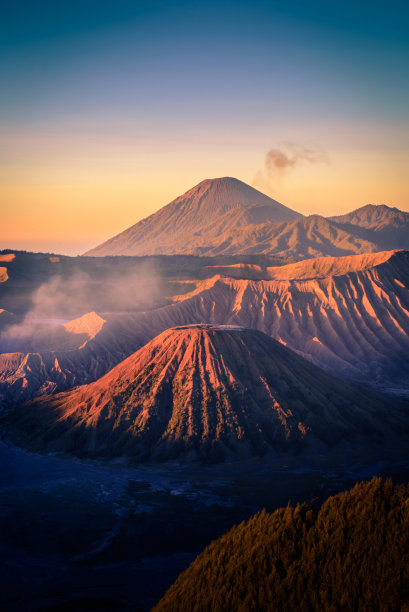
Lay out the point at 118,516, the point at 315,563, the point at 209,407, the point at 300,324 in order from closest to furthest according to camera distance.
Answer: the point at 315,563 → the point at 118,516 → the point at 209,407 → the point at 300,324

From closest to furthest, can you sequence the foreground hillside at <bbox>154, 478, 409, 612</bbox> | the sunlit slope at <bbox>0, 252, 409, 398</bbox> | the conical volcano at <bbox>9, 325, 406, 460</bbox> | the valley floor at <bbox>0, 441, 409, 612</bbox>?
1. the foreground hillside at <bbox>154, 478, 409, 612</bbox>
2. the valley floor at <bbox>0, 441, 409, 612</bbox>
3. the conical volcano at <bbox>9, 325, 406, 460</bbox>
4. the sunlit slope at <bbox>0, 252, 409, 398</bbox>

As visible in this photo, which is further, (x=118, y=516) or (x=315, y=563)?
(x=118, y=516)

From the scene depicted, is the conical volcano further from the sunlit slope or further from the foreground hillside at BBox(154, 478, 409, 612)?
the foreground hillside at BBox(154, 478, 409, 612)

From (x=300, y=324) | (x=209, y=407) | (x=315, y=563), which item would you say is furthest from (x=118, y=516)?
(x=300, y=324)

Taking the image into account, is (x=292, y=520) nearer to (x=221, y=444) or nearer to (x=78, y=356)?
(x=221, y=444)

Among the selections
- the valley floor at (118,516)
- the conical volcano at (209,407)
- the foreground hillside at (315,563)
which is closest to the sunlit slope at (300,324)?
the conical volcano at (209,407)

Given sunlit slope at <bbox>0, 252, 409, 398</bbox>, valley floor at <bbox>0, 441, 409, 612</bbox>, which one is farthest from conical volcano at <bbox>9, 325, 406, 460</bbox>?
sunlit slope at <bbox>0, 252, 409, 398</bbox>

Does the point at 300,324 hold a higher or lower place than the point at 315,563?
higher

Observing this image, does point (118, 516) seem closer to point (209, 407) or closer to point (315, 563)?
point (209, 407)
